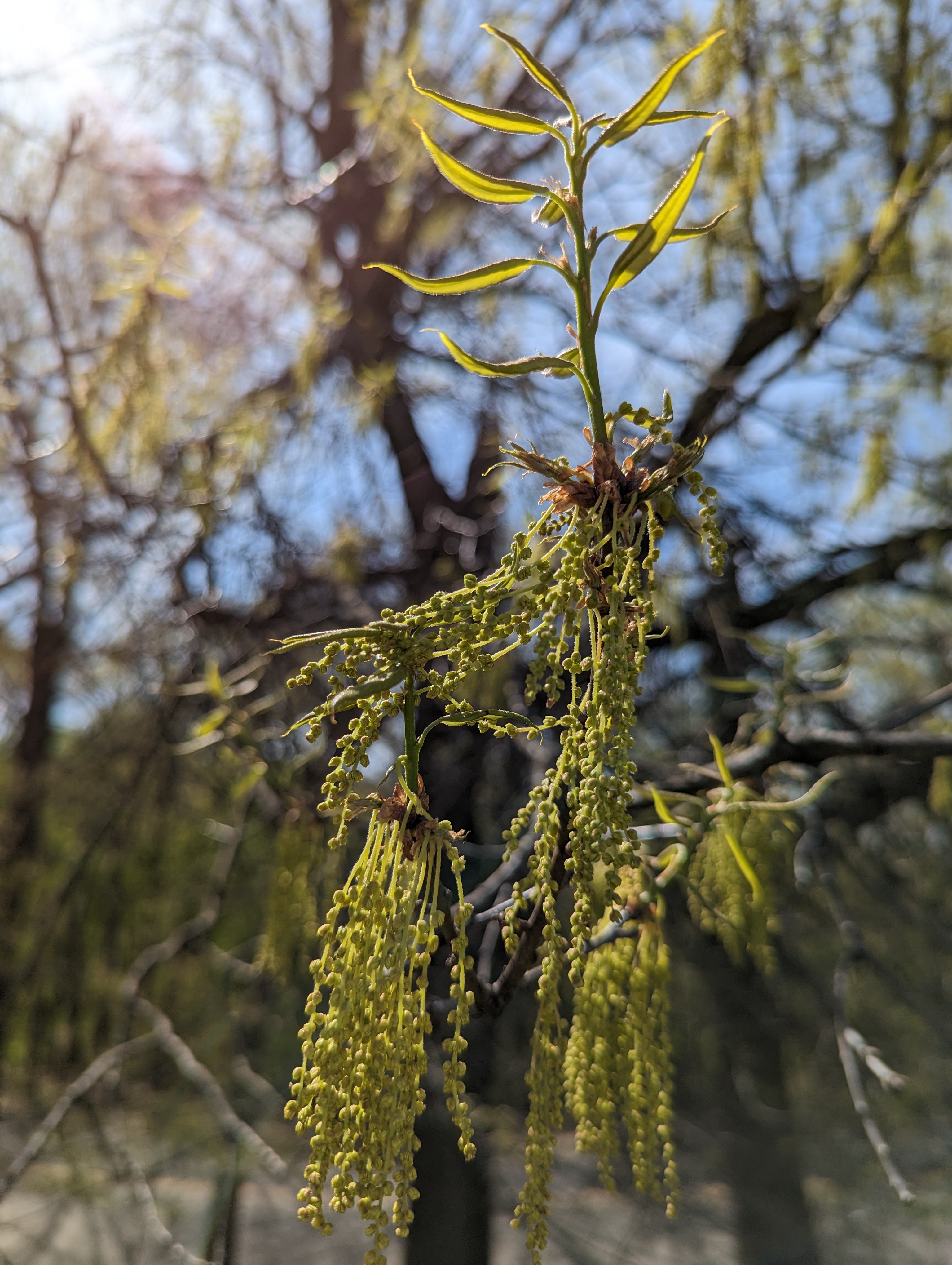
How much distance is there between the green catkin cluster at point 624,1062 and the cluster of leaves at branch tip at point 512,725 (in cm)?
5

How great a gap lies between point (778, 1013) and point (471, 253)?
1935 millimetres

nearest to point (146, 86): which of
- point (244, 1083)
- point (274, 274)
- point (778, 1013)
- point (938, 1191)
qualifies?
point (274, 274)

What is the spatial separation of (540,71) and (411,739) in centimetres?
25

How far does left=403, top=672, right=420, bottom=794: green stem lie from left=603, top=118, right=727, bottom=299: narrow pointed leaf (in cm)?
16

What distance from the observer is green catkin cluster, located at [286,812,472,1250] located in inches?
11.2

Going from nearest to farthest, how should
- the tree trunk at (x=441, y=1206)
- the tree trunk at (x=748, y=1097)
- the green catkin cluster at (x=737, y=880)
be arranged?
the green catkin cluster at (x=737, y=880) < the tree trunk at (x=441, y=1206) < the tree trunk at (x=748, y=1097)

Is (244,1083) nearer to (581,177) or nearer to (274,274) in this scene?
(581,177)

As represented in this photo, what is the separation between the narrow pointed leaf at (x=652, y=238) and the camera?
285 millimetres

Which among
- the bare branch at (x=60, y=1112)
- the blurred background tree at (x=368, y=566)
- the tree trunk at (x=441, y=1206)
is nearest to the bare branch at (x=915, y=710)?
the blurred background tree at (x=368, y=566)

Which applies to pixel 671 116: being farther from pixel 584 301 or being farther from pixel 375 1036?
pixel 375 1036

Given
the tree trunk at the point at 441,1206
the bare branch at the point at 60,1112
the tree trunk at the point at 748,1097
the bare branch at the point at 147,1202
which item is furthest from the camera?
the tree trunk at the point at 748,1097

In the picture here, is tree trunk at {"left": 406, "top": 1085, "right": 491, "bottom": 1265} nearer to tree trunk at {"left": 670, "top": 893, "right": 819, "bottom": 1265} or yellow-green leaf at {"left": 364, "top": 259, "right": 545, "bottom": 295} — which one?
tree trunk at {"left": 670, "top": 893, "right": 819, "bottom": 1265}

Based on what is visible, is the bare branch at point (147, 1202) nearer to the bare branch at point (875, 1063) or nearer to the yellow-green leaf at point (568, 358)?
the bare branch at point (875, 1063)

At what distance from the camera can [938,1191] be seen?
8.16ft
